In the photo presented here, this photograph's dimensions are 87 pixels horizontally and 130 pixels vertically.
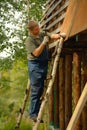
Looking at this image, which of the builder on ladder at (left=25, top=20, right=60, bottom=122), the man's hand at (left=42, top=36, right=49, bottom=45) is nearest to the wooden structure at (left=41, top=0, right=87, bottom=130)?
the man's hand at (left=42, top=36, right=49, bottom=45)

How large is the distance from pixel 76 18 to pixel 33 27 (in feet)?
2.29

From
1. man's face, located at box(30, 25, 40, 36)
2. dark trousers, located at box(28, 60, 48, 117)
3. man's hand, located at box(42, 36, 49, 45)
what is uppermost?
man's face, located at box(30, 25, 40, 36)

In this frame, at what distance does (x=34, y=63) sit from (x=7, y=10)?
15582 millimetres

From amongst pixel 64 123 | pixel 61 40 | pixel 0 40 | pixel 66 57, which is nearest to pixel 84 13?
pixel 61 40

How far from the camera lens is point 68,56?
1065 centimetres

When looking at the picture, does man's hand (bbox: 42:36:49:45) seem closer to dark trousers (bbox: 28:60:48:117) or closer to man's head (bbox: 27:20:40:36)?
man's head (bbox: 27:20:40:36)

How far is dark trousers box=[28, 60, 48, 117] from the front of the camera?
7.05 metres

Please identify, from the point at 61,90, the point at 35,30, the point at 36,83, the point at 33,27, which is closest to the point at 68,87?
the point at 61,90

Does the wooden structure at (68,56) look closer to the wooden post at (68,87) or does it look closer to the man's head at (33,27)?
the wooden post at (68,87)

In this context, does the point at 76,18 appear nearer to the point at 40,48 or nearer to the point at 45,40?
the point at 45,40

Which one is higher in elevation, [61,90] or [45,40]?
[45,40]

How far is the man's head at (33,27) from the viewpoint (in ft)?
22.3

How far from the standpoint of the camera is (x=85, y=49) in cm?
927

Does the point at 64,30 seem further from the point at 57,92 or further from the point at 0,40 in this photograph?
the point at 0,40
